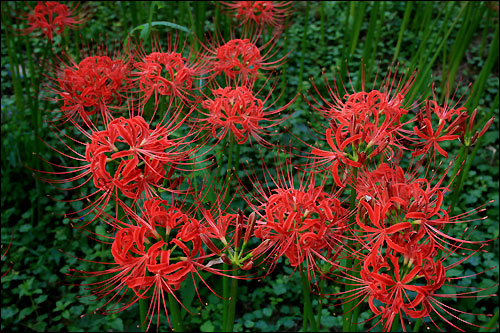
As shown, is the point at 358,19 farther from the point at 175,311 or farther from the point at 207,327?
the point at 175,311

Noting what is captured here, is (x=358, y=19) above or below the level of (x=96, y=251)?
above

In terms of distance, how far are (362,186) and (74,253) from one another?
A: 197cm

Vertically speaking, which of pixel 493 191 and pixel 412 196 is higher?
pixel 412 196

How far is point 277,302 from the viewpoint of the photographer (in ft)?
8.34

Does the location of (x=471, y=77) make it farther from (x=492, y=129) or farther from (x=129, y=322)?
(x=129, y=322)

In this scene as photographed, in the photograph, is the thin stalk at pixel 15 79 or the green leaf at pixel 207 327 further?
the thin stalk at pixel 15 79

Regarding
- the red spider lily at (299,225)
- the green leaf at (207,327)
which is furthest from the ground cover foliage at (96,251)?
the red spider lily at (299,225)

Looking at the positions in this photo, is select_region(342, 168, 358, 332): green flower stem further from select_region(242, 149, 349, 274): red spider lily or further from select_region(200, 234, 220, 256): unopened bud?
select_region(200, 234, 220, 256): unopened bud

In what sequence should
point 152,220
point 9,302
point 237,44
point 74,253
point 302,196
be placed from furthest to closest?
point 74,253 → point 9,302 → point 237,44 → point 302,196 → point 152,220

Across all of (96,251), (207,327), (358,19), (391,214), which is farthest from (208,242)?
(358,19)

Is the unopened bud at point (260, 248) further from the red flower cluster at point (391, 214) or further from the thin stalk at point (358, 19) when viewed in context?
the thin stalk at point (358, 19)

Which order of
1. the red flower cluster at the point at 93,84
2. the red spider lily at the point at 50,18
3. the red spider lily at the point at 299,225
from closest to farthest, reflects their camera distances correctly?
the red spider lily at the point at 299,225 → the red flower cluster at the point at 93,84 → the red spider lily at the point at 50,18

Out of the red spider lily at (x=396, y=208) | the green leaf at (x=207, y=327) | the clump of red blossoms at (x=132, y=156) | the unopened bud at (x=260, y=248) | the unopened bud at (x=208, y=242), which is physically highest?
the clump of red blossoms at (x=132, y=156)

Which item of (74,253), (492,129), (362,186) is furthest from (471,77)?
(74,253)
